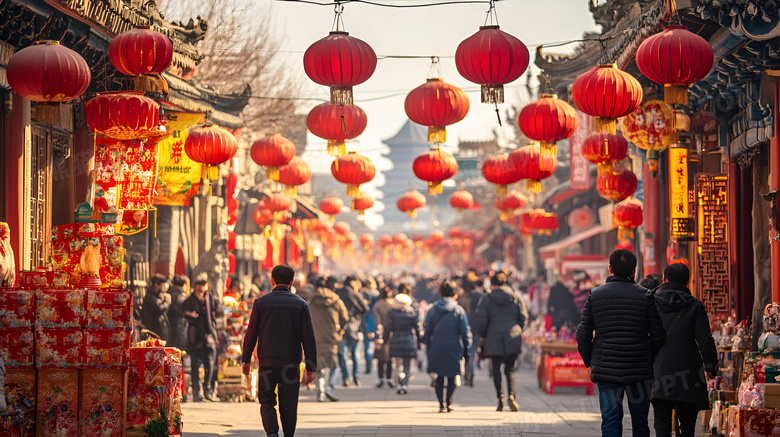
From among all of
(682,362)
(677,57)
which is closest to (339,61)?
(677,57)

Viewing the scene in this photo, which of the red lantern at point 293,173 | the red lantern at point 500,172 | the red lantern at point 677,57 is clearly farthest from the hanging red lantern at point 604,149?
the red lantern at point 293,173

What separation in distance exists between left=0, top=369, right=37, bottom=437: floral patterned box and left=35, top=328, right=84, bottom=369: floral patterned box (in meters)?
0.18

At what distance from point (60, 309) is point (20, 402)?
89 centimetres

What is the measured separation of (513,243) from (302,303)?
41967 millimetres

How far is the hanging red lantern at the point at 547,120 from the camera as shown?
44.9 ft

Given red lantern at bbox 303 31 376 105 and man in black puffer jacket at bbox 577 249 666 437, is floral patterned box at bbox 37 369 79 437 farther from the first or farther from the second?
red lantern at bbox 303 31 376 105

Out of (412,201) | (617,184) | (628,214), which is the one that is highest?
(412,201)

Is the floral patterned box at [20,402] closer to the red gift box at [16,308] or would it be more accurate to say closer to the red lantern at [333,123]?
the red gift box at [16,308]

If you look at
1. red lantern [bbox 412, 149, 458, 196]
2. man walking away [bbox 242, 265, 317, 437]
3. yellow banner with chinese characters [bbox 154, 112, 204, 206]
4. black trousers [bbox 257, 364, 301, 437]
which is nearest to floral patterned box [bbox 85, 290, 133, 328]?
man walking away [bbox 242, 265, 317, 437]

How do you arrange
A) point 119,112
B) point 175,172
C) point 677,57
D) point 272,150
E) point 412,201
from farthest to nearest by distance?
point 412,201, point 175,172, point 272,150, point 119,112, point 677,57

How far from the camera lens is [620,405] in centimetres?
852

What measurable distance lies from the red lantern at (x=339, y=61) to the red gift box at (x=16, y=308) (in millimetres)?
4540

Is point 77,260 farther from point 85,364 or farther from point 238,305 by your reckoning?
point 238,305

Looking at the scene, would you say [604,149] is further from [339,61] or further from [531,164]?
[339,61]
